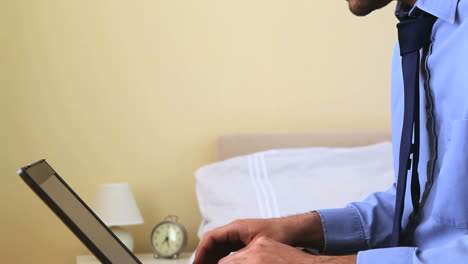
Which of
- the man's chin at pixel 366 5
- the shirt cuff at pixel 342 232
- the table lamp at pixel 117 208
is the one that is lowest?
the table lamp at pixel 117 208

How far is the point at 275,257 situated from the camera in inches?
38.4

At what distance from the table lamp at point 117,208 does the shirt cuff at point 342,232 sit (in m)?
1.81

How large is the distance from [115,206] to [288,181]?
2.31 ft

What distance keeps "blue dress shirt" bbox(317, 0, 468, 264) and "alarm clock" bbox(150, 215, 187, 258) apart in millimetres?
1791

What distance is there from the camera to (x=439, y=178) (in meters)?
1.07

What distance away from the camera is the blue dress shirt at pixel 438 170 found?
0.97 meters

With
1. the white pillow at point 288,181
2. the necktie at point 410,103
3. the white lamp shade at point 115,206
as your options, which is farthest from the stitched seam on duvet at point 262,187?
the necktie at point 410,103

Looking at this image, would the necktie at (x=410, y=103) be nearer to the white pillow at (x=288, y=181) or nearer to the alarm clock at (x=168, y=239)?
the white pillow at (x=288, y=181)

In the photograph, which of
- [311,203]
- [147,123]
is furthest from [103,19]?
[311,203]

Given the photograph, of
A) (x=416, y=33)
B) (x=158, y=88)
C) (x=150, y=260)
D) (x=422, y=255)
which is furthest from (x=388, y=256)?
(x=158, y=88)

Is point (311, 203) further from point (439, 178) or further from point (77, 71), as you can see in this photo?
point (439, 178)

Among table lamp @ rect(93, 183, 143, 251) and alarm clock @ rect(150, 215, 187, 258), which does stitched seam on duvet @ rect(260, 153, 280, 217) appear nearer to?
alarm clock @ rect(150, 215, 187, 258)

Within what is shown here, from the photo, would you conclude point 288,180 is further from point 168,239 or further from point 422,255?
point 422,255

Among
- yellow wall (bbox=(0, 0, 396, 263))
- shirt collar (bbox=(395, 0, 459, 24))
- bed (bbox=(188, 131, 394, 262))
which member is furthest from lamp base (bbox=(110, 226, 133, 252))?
shirt collar (bbox=(395, 0, 459, 24))
